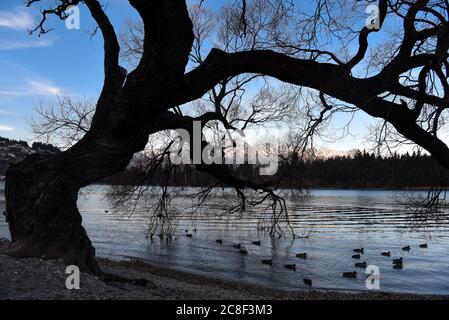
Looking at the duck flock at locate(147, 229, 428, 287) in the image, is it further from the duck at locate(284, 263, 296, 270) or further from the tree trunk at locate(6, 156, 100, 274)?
the tree trunk at locate(6, 156, 100, 274)

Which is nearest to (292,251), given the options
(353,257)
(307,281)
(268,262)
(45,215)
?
(353,257)

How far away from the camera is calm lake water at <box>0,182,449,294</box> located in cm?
1845

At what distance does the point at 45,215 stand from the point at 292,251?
687 inches

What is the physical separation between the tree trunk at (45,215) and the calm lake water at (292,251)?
8.86 metres

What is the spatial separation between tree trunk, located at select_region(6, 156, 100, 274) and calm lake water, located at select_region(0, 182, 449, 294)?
886cm

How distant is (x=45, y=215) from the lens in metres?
9.53

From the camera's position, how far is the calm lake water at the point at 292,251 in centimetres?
1845

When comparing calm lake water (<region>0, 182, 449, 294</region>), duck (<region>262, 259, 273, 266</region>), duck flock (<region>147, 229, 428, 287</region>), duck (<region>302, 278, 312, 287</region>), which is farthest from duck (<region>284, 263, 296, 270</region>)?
duck (<region>302, 278, 312, 287</region>)

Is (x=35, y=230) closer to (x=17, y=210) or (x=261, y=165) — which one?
(x=17, y=210)

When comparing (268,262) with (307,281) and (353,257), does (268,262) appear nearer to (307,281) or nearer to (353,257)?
(307,281)

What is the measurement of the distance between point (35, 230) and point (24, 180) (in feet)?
3.90

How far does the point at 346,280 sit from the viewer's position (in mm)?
18312

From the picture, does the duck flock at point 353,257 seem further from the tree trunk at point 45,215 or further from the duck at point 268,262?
the tree trunk at point 45,215

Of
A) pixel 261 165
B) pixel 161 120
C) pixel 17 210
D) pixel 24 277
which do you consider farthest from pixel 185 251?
pixel 24 277
